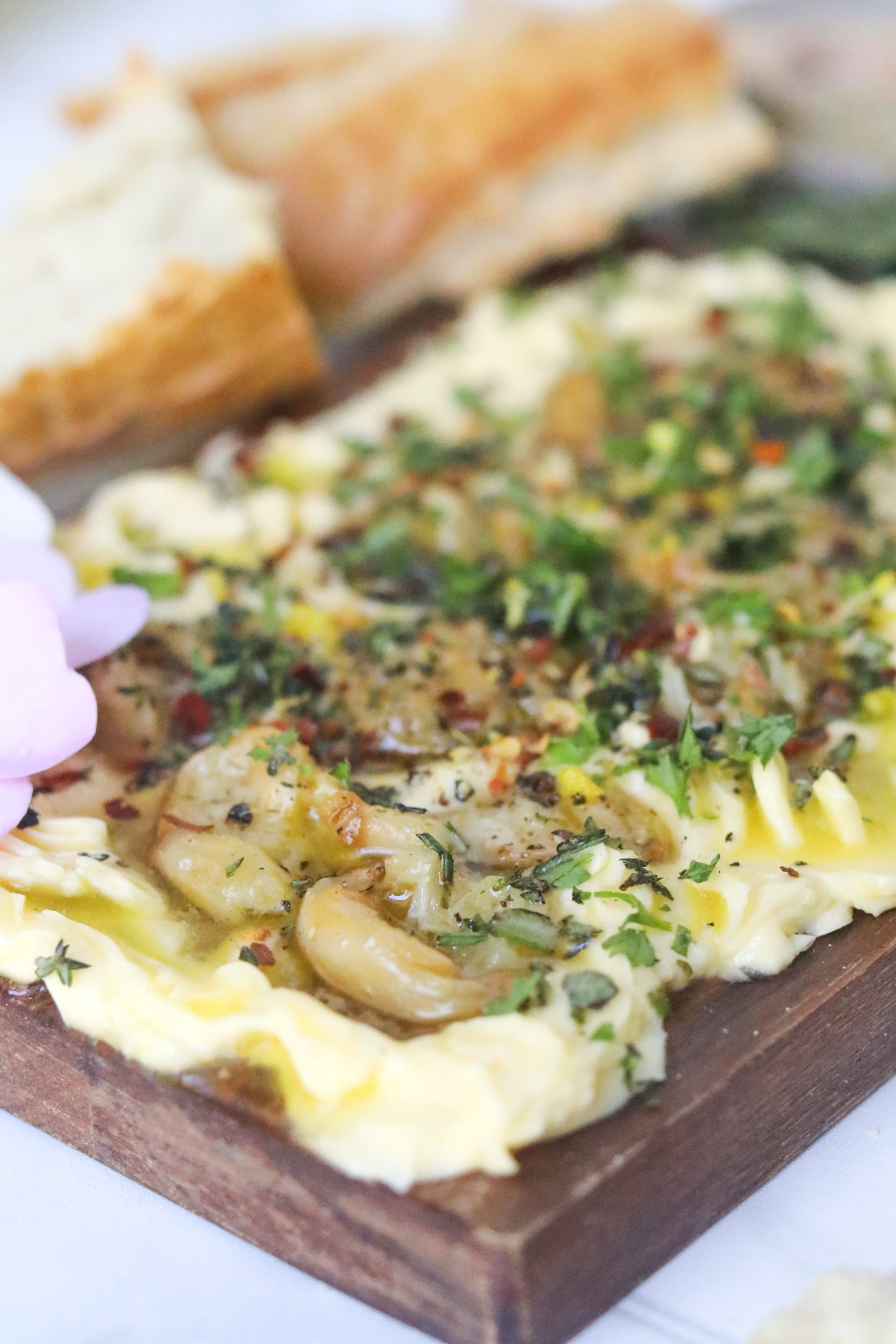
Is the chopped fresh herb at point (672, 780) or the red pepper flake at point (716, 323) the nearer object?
the chopped fresh herb at point (672, 780)

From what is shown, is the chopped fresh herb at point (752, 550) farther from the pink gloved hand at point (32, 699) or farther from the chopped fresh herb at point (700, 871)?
A: the pink gloved hand at point (32, 699)

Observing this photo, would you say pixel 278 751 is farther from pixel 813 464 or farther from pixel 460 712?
pixel 813 464

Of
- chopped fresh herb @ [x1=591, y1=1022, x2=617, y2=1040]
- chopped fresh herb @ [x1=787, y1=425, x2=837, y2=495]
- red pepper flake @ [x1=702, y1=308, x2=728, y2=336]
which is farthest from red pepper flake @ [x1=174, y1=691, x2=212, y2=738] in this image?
red pepper flake @ [x1=702, y1=308, x2=728, y2=336]

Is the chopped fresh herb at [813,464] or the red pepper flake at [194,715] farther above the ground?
the red pepper flake at [194,715]

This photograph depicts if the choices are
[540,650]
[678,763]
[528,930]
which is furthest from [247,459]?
[528,930]

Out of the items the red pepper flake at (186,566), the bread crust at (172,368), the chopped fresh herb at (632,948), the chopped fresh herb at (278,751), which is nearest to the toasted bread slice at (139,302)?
the bread crust at (172,368)

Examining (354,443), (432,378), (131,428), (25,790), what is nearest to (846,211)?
(432,378)

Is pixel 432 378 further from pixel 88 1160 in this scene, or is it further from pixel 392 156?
pixel 88 1160

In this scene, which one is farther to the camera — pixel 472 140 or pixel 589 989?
pixel 472 140
